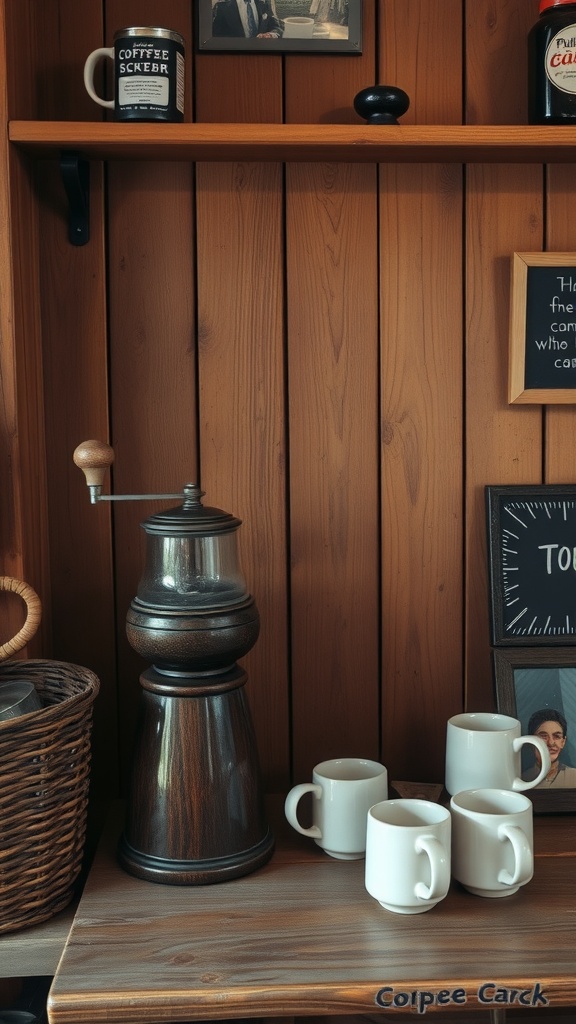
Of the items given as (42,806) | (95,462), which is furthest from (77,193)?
(42,806)

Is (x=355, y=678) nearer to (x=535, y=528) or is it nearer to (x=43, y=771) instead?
(x=535, y=528)

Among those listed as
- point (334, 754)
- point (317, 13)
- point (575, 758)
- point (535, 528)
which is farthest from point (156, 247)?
point (575, 758)

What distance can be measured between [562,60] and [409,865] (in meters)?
0.98

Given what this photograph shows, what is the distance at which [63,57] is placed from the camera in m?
1.27

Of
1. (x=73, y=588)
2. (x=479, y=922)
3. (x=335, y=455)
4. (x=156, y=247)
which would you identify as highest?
(x=156, y=247)

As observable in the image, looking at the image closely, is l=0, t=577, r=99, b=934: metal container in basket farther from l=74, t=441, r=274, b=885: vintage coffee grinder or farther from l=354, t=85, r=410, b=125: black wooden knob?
l=354, t=85, r=410, b=125: black wooden knob

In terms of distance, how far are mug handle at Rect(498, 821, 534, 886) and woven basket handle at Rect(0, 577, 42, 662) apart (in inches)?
22.3

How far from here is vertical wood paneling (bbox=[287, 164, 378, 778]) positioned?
1.30 metres

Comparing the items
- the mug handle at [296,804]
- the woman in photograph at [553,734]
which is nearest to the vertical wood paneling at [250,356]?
the mug handle at [296,804]

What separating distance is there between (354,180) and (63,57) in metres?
0.42

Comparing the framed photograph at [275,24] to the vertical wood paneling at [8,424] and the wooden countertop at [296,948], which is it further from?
the wooden countertop at [296,948]

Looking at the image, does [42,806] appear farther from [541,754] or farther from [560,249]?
[560,249]

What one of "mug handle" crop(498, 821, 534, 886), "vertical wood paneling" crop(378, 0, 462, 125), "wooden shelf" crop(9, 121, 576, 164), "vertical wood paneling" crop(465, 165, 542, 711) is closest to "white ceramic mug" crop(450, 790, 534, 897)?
"mug handle" crop(498, 821, 534, 886)

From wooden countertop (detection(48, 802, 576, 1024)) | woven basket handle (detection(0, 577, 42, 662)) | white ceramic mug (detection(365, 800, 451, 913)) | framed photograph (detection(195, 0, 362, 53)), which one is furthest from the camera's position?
framed photograph (detection(195, 0, 362, 53))
